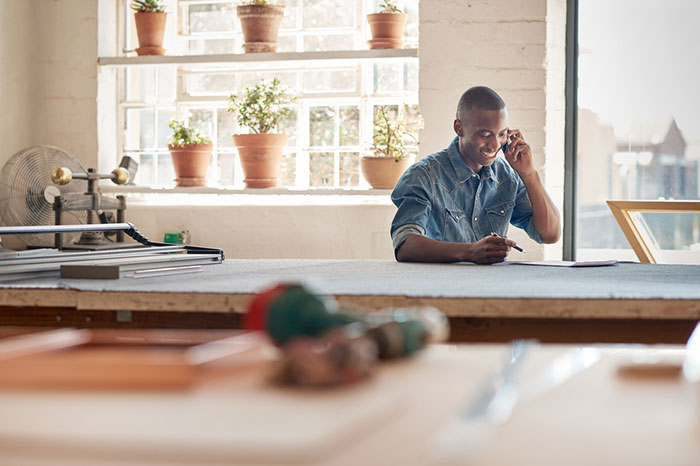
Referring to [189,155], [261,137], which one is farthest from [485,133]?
[189,155]

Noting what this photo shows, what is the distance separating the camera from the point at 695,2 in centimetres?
407

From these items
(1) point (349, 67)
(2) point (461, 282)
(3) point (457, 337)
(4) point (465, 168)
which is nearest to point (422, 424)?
(3) point (457, 337)

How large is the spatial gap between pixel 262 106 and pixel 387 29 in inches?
29.6

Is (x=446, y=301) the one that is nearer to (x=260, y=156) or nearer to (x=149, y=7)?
(x=260, y=156)

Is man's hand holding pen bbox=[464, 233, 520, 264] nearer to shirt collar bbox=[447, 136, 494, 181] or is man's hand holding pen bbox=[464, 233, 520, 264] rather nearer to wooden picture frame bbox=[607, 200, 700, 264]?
shirt collar bbox=[447, 136, 494, 181]

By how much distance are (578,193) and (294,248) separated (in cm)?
144

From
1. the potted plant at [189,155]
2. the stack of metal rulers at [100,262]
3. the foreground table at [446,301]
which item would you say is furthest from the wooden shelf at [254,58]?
the foreground table at [446,301]

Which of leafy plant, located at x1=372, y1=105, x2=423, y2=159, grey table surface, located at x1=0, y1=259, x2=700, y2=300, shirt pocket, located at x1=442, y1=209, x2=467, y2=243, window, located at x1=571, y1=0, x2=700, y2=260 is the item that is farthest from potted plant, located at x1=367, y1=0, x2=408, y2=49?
grey table surface, located at x1=0, y1=259, x2=700, y2=300

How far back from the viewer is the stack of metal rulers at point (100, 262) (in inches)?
76.3

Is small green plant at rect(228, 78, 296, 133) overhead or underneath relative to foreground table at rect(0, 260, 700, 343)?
overhead

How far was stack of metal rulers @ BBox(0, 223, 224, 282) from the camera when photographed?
1.94 meters

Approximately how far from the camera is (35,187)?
4.22 m

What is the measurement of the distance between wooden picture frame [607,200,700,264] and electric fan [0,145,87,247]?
99.8 inches

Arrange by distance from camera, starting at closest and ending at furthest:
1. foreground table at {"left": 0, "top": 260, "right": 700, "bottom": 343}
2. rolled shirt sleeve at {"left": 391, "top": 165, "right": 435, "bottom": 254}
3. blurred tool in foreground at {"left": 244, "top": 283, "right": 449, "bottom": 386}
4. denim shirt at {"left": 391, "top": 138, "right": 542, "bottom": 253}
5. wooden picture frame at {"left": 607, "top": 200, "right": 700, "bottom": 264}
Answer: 1. blurred tool in foreground at {"left": 244, "top": 283, "right": 449, "bottom": 386}
2. foreground table at {"left": 0, "top": 260, "right": 700, "bottom": 343}
3. rolled shirt sleeve at {"left": 391, "top": 165, "right": 435, "bottom": 254}
4. denim shirt at {"left": 391, "top": 138, "right": 542, "bottom": 253}
5. wooden picture frame at {"left": 607, "top": 200, "right": 700, "bottom": 264}
